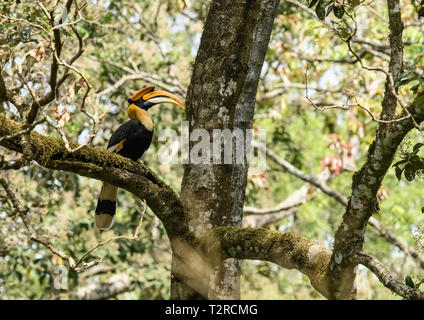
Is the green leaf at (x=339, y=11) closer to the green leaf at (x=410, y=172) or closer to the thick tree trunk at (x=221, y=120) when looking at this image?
the thick tree trunk at (x=221, y=120)

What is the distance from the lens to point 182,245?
10.9 feet

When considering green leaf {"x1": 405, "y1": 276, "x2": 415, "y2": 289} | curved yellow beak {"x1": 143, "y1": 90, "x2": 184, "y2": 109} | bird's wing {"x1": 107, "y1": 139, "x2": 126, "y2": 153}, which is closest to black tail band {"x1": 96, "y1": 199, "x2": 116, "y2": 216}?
bird's wing {"x1": 107, "y1": 139, "x2": 126, "y2": 153}

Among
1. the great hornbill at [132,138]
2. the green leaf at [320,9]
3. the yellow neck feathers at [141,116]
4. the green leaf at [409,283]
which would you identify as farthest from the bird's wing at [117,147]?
the green leaf at [409,283]

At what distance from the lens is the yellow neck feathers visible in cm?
500

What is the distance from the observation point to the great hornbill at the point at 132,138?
4477 mm

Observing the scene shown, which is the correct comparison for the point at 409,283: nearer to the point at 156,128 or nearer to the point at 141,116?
the point at 141,116

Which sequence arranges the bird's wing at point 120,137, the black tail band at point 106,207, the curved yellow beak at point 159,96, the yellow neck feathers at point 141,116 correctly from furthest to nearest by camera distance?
the yellow neck feathers at point 141,116, the bird's wing at point 120,137, the curved yellow beak at point 159,96, the black tail band at point 106,207

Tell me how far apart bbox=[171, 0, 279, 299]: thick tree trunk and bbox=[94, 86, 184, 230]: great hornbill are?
98 cm

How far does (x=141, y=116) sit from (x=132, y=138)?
30 centimetres
